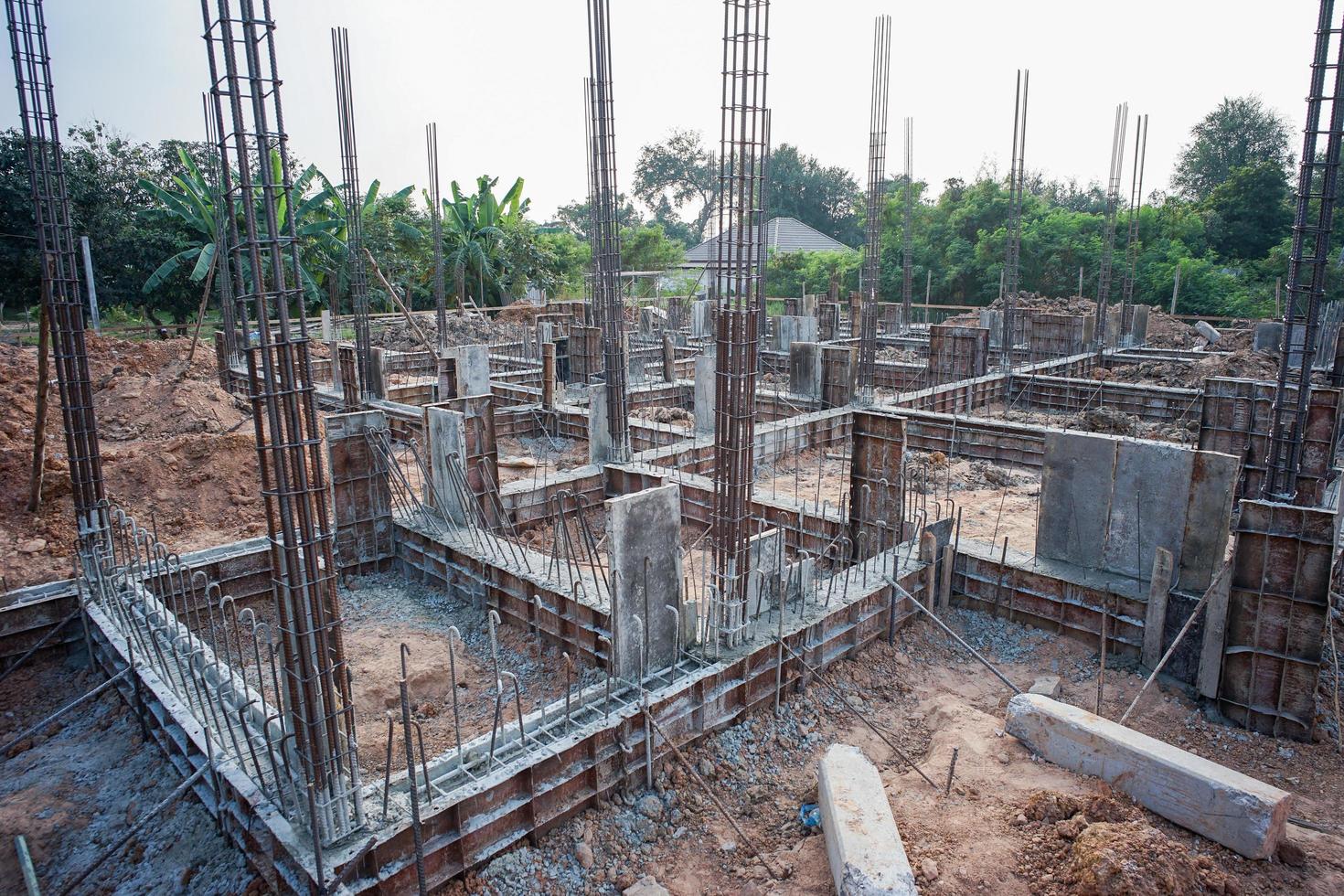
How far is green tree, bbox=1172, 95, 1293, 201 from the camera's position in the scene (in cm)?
3959

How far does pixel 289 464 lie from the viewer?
4.74 metres

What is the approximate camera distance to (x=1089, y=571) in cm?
889

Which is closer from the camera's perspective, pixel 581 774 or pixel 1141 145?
pixel 581 774

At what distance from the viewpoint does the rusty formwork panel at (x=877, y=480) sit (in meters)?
9.27

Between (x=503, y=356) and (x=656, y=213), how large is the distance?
132 ft

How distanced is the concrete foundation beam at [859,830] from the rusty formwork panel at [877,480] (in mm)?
3683

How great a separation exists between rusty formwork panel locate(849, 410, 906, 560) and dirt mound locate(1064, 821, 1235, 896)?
433 cm

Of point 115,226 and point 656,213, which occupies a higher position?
point 656,213

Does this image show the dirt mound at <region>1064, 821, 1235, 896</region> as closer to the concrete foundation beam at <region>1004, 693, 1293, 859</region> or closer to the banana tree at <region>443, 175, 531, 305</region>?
the concrete foundation beam at <region>1004, 693, 1293, 859</region>

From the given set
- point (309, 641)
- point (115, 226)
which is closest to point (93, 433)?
point (309, 641)

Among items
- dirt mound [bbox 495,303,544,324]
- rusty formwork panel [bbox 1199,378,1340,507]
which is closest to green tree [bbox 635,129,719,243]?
dirt mound [bbox 495,303,544,324]

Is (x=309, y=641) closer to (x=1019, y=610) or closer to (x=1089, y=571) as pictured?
(x=1019, y=610)

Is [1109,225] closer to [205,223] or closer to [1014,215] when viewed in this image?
[1014,215]

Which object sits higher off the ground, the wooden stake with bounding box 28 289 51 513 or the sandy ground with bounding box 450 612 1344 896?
the wooden stake with bounding box 28 289 51 513
